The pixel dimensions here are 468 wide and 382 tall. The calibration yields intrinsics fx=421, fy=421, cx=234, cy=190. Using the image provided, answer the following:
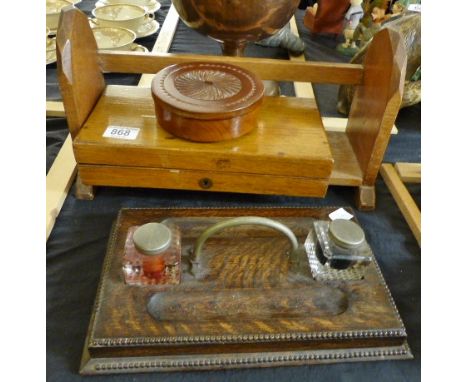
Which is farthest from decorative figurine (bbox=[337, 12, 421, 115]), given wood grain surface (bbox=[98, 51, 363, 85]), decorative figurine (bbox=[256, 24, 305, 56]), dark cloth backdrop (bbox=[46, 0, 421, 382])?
decorative figurine (bbox=[256, 24, 305, 56])

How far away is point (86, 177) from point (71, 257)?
16 cm

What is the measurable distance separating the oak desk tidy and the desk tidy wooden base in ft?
0.65

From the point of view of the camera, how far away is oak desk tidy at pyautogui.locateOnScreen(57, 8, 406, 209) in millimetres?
801

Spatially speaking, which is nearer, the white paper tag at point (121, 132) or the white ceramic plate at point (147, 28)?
the white paper tag at point (121, 132)

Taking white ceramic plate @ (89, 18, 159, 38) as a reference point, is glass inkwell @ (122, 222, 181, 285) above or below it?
below

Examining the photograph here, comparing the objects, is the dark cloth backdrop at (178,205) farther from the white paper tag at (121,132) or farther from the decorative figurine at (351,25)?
the decorative figurine at (351,25)

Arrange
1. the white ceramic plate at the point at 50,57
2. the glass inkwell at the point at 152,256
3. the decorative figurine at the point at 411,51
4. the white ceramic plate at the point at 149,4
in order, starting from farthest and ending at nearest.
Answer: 1. the white ceramic plate at the point at 149,4
2. the white ceramic plate at the point at 50,57
3. the decorative figurine at the point at 411,51
4. the glass inkwell at the point at 152,256

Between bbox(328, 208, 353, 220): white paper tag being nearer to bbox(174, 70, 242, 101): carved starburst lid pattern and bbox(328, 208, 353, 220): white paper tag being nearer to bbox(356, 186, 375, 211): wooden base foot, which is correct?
bbox(356, 186, 375, 211): wooden base foot

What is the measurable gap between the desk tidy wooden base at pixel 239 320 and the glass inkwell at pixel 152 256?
1 cm

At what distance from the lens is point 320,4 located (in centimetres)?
162

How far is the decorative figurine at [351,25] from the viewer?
1.46 metres

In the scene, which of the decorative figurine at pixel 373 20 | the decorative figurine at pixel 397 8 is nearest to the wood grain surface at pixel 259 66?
the decorative figurine at pixel 373 20

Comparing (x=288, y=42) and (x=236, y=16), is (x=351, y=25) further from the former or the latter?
(x=236, y=16)

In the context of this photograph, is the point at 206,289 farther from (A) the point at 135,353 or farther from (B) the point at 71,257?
(B) the point at 71,257
